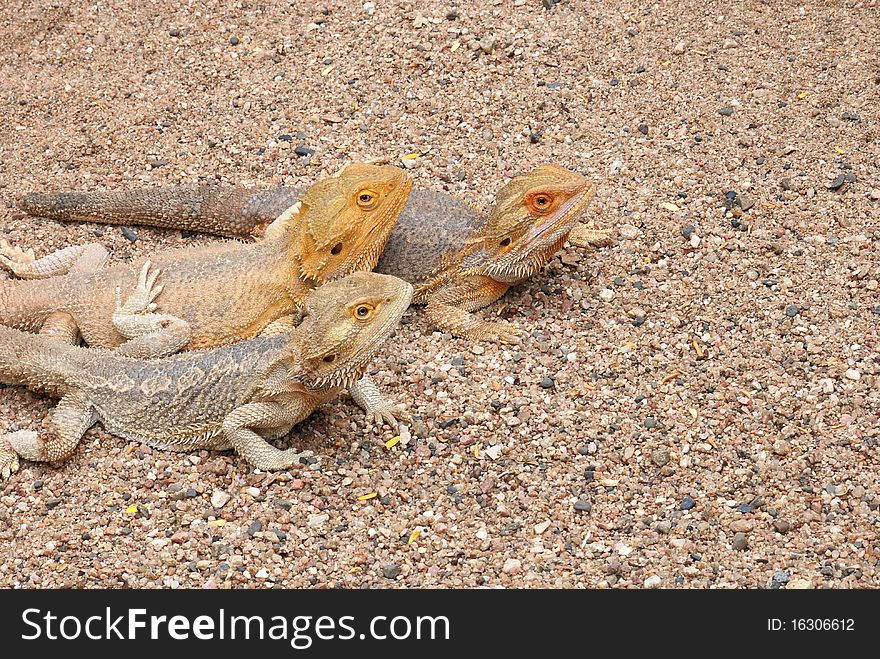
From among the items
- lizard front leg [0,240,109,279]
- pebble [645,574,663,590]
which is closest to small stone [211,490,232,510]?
lizard front leg [0,240,109,279]

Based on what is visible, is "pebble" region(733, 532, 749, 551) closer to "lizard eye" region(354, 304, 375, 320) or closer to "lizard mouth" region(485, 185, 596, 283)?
"lizard eye" region(354, 304, 375, 320)

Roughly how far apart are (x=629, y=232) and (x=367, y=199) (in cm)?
206

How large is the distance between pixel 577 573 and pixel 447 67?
5059 mm

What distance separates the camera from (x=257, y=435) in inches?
253

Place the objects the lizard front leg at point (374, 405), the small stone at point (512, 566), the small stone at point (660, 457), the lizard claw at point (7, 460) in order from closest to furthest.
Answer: the small stone at point (512, 566), the small stone at point (660, 457), the lizard claw at point (7, 460), the lizard front leg at point (374, 405)

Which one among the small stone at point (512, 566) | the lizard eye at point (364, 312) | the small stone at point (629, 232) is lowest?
the small stone at point (512, 566)

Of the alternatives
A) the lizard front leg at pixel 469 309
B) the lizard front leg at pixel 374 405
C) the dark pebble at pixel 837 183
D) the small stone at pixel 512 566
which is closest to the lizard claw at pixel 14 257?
the lizard front leg at pixel 374 405

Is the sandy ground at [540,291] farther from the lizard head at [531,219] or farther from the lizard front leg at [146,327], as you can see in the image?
the lizard front leg at [146,327]

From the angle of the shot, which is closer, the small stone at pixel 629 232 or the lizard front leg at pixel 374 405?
the lizard front leg at pixel 374 405

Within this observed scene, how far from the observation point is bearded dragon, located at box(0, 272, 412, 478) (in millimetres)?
6199

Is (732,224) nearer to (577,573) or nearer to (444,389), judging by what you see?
(444,389)

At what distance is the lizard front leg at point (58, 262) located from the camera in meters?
7.65

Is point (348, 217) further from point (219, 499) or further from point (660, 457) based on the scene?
point (660, 457)

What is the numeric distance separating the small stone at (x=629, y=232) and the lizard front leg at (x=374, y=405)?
7.59 feet
